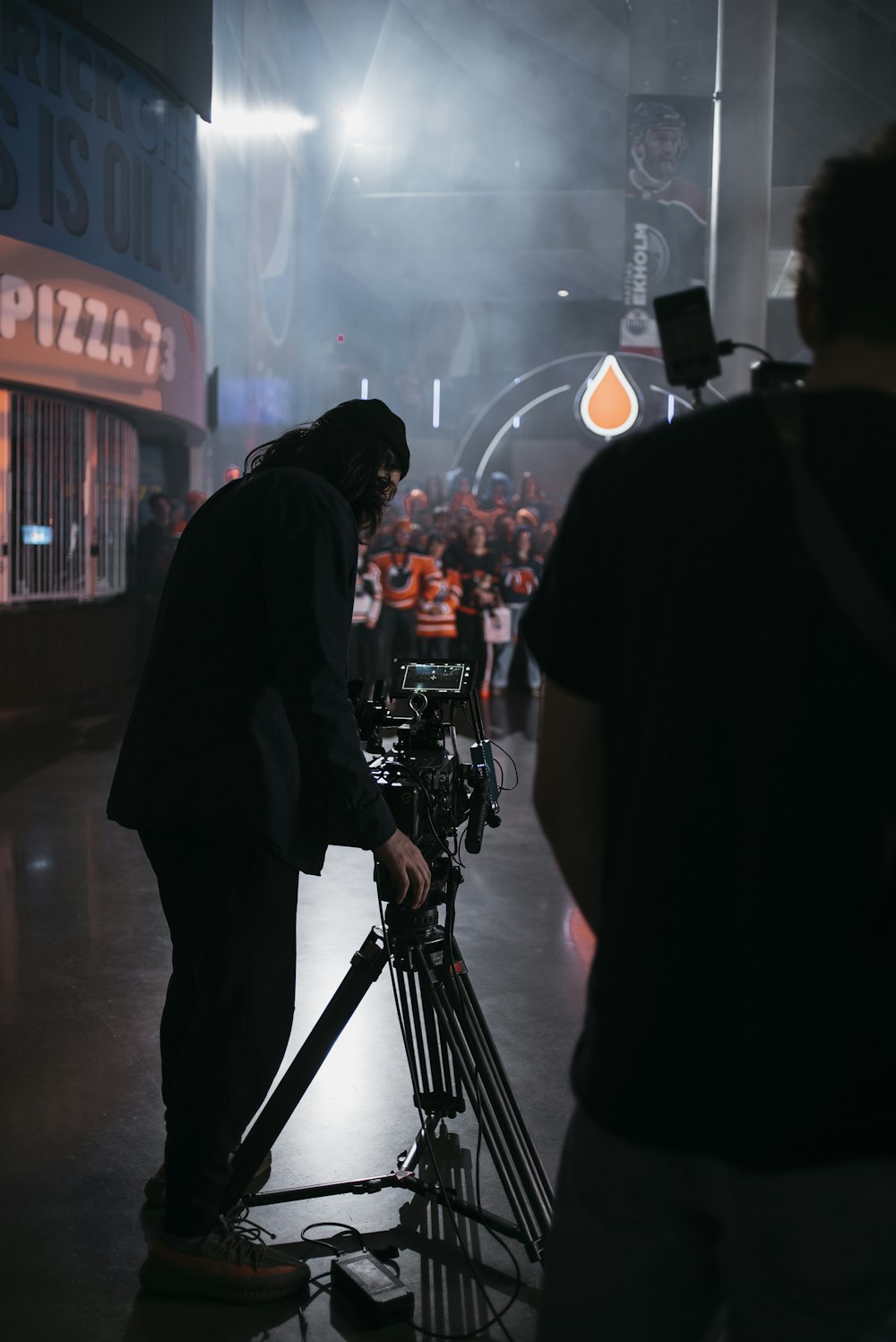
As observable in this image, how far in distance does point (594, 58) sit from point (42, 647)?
55.3 feet

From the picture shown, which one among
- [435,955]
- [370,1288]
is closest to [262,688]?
[435,955]

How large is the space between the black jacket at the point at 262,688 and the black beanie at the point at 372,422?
0.16 metres

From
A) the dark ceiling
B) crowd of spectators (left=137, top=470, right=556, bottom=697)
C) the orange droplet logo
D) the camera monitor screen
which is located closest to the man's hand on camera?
the camera monitor screen

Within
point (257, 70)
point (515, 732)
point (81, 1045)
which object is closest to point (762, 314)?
point (257, 70)

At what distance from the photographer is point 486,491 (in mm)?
19578

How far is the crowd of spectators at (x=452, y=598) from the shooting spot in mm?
10500

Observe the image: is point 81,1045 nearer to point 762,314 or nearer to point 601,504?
point 601,504

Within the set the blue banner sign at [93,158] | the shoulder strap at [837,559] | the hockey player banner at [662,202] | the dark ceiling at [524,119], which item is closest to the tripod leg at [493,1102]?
the shoulder strap at [837,559]

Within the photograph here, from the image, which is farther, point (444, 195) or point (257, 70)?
point (444, 195)

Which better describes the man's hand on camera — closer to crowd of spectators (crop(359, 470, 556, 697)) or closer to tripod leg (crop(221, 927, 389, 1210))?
tripod leg (crop(221, 927, 389, 1210))

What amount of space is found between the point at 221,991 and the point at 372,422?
1048 millimetres

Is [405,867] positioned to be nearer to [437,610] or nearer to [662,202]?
[437,610]

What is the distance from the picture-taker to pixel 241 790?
→ 202cm

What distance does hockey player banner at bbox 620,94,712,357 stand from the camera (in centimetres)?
1476
